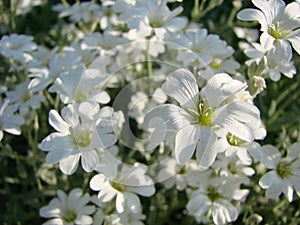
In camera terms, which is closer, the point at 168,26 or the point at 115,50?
the point at 168,26

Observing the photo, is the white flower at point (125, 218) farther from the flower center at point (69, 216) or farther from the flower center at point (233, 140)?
the flower center at point (233, 140)

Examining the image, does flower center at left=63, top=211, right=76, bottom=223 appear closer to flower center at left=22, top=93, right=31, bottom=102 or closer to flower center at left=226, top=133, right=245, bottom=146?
flower center at left=22, top=93, right=31, bottom=102

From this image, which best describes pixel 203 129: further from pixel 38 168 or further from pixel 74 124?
pixel 38 168

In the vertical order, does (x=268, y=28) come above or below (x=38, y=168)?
above

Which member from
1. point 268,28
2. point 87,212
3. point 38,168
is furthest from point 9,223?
point 268,28

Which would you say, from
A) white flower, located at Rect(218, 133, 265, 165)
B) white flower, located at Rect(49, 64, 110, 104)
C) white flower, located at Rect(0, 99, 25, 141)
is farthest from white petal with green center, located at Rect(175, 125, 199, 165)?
white flower, located at Rect(0, 99, 25, 141)

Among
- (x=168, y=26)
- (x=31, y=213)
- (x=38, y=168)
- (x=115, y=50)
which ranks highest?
(x=168, y=26)

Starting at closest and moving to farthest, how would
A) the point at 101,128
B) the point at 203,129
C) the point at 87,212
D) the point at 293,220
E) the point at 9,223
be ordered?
the point at 203,129, the point at 101,128, the point at 87,212, the point at 293,220, the point at 9,223
